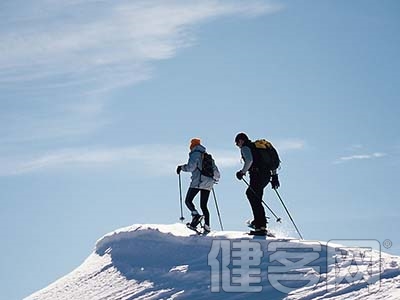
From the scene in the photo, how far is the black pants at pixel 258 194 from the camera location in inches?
681

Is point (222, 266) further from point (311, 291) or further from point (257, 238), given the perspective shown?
point (311, 291)

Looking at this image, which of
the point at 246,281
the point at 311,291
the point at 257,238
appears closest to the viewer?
the point at 311,291

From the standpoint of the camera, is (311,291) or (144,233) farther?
(144,233)

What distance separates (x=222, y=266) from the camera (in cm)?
1558

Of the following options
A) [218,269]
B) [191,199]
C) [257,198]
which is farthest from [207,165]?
[218,269]

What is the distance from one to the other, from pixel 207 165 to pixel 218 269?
3.63 m

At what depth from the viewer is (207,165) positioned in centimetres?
1861

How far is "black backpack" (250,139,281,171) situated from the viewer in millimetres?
Answer: 17500

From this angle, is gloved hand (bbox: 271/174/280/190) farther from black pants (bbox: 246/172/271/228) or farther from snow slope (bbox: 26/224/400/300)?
snow slope (bbox: 26/224/400/300)

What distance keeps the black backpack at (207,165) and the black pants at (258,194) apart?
4.45ft

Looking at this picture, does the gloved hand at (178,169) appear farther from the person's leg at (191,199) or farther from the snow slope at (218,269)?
the snow slope at (218,269)

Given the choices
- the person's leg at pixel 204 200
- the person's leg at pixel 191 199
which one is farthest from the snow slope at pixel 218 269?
the person's leg at pixel 204 200

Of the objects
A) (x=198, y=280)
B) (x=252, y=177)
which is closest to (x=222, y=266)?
(x=198, y=280)

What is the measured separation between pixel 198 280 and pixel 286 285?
195 cm
